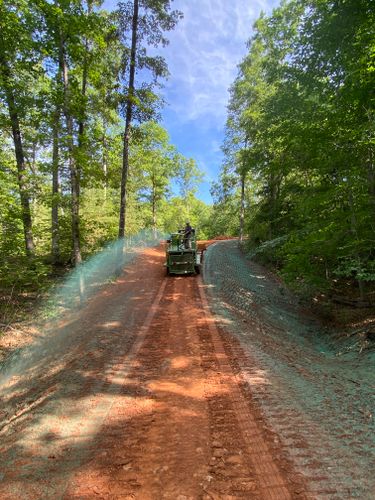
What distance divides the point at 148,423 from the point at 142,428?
12cm

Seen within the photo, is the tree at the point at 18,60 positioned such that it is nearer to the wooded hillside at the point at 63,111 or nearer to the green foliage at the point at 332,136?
the wooded hillside at the point at 63,111

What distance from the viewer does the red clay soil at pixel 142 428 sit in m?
3.14

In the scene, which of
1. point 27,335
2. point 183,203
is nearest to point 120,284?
point 27,335

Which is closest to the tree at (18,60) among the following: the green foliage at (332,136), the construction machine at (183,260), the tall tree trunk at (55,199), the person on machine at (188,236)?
the tall tree trunk at (55,199)

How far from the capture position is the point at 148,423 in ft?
14.1

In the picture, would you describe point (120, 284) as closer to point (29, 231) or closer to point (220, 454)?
point (29, 231)

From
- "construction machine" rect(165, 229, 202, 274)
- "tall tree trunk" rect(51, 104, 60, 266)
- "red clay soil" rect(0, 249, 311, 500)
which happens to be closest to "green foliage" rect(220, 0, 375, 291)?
"construction machine" rect(165, 229, 202, 274)

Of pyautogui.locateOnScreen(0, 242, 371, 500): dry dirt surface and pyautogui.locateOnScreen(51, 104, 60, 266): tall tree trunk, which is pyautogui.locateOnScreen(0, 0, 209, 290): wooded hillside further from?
pyautogui.locateOnScreen(0, 242, 371, 500): dry dirt surface

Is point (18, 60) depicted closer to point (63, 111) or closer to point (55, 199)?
point (63, 111)

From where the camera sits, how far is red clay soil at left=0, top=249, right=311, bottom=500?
314 centimetres

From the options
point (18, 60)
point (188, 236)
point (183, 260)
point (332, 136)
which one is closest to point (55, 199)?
point (18, 60)

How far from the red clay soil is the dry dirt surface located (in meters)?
0.01

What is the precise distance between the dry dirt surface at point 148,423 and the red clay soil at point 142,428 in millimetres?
15

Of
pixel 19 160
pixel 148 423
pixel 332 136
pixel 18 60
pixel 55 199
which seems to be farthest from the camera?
pixel 19 160
